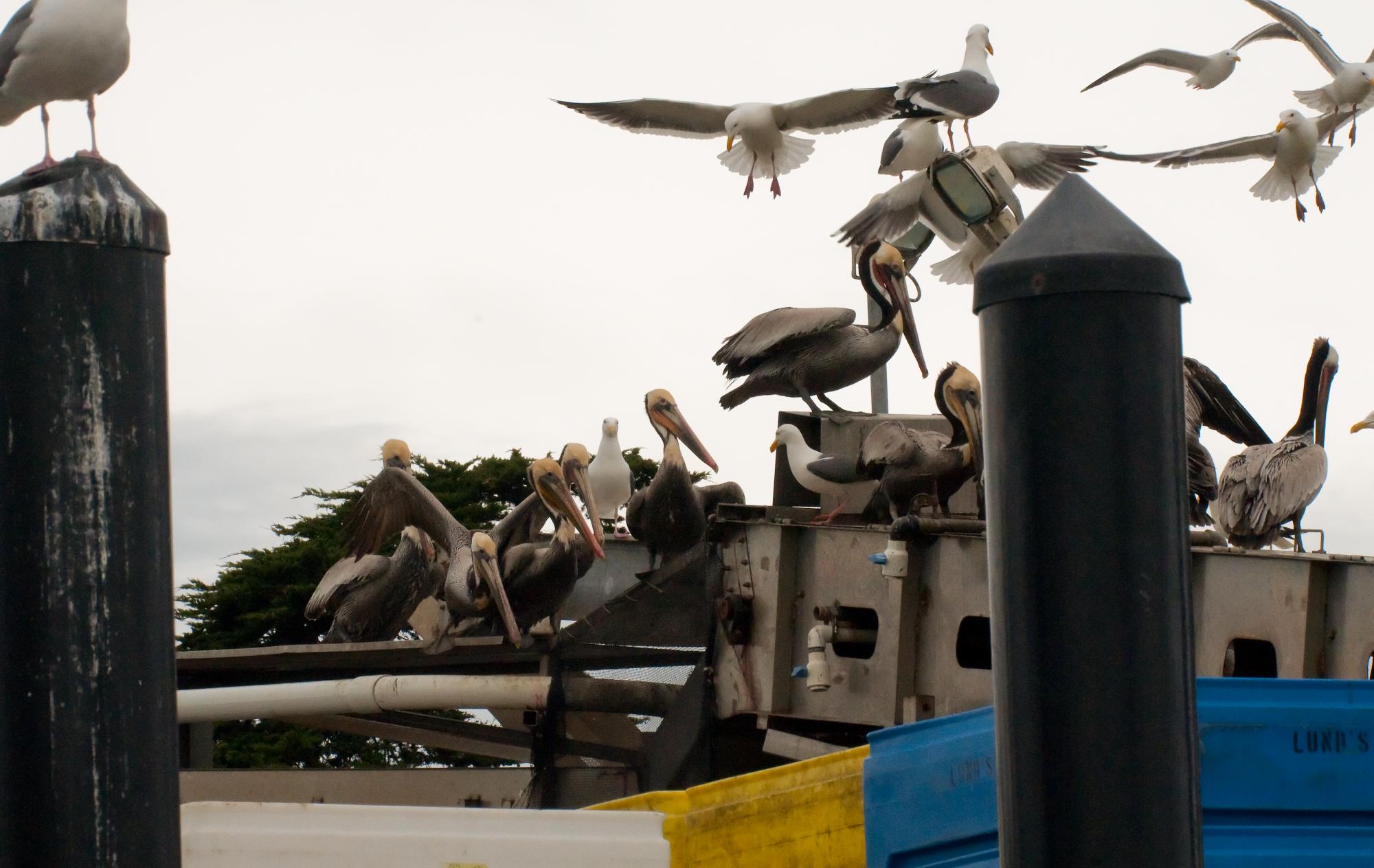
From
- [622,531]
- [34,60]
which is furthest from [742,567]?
[622,531]

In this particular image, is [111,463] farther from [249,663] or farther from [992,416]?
[249,663]

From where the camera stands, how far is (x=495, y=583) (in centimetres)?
1501

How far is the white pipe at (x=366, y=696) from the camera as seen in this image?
12500mm

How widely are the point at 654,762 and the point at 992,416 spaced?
31.2 ft

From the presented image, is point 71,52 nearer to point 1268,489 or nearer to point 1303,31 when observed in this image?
point 1268,489

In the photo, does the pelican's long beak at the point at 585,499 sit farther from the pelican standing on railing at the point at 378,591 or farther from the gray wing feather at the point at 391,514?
the pelican standing on railing at the point at 378,591

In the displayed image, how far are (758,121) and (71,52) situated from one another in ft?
45.4

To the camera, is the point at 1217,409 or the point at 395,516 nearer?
the point at 1217,409

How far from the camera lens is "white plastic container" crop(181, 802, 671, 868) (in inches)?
236

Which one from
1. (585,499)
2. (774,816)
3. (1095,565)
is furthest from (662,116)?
(1095,565)

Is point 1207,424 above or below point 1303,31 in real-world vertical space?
below

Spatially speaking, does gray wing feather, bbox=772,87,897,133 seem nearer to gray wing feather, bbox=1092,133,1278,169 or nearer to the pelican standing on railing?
gray wing feather, bbox=1092,133,1278,169

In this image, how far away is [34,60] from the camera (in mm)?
5535

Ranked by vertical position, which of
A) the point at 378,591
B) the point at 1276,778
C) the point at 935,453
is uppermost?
the point at 935,453
